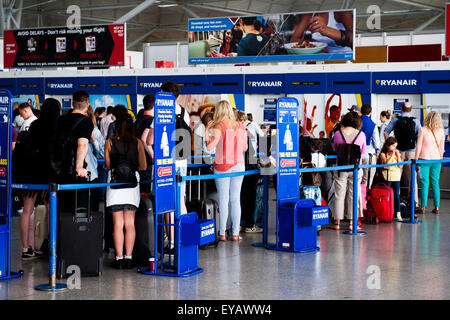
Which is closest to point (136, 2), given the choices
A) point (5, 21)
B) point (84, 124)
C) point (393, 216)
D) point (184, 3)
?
point (184, 3)

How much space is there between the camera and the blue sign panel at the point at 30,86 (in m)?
18.0

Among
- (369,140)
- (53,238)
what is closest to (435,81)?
(369,140)

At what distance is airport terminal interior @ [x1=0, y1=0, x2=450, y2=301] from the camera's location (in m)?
5.96

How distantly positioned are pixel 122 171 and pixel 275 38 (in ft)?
33.8

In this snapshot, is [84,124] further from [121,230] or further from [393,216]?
[393,216]

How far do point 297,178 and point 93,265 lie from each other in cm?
267

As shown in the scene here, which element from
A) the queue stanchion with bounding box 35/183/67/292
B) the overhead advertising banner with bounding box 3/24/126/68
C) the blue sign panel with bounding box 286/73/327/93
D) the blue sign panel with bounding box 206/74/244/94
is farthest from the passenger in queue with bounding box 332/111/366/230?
the overhead advertising banner with bounding box 3/24/126/68

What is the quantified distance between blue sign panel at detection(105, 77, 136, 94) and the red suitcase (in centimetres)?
830

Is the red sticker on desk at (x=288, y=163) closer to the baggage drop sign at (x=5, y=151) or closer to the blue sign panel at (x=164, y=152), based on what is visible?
the blue sign panel at (x=164, y=152)

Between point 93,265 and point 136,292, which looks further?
point 93,265

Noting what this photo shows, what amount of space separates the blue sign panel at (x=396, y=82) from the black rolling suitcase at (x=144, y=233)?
8.54 metres

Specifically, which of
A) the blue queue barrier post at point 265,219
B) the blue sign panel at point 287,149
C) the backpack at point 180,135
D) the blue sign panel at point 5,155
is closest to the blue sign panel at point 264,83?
the blue sign panel at point 287,149

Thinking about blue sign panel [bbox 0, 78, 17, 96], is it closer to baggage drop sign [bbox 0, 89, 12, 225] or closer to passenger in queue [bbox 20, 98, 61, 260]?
passenger in queue [bbox 20, 98, 61, 260]
